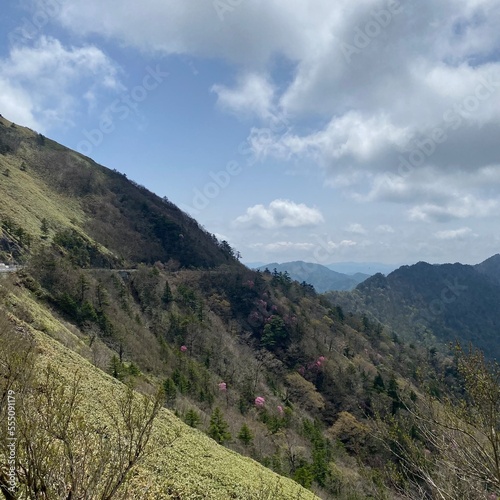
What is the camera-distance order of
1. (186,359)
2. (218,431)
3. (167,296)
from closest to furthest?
(218,431)
(186,359)
(167,296)

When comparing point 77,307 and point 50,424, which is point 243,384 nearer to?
point 77,307

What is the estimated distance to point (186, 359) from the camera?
5991 centimetres

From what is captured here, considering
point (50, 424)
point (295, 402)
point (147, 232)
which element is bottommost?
point (295, 402)

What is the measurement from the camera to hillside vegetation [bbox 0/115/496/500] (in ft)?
33.7

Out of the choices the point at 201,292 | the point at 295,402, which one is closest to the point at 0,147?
the point at 201,292

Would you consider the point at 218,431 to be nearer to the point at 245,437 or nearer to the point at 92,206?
the point at 245,437

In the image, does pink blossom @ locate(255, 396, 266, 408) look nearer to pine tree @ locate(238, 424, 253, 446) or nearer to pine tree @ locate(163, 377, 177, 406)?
pine tree @ locate(238, 424, 253, 446)

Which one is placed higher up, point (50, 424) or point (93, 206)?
point (93, 206)

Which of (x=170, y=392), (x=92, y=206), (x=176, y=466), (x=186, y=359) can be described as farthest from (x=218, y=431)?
(x=92, y=206)

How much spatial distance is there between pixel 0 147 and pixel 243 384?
89.1 metres

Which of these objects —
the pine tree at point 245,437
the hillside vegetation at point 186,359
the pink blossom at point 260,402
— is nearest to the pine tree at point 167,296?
the hillside vegetation at point 186,359

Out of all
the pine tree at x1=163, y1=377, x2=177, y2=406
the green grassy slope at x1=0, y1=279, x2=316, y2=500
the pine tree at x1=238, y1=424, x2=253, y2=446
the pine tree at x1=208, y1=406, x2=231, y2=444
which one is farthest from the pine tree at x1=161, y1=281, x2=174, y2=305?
the green grassy slope at x1=0, y1=279, x2=316, y2=500

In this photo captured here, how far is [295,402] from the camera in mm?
74000

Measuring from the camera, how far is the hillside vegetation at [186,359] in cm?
1028
